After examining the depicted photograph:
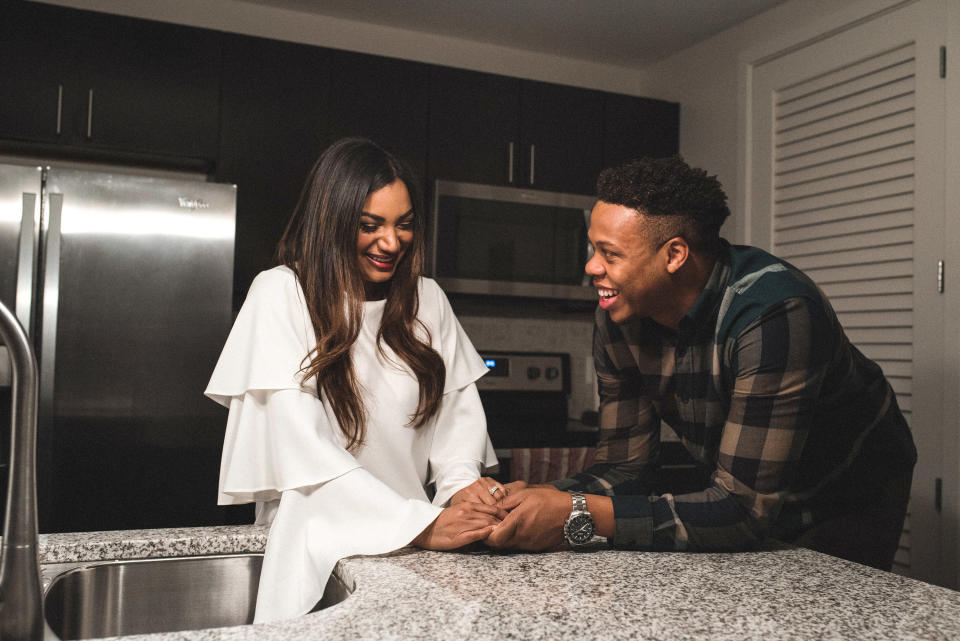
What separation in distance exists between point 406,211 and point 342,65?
173cm

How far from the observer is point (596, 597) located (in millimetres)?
868

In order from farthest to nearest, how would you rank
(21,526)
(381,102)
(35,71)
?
(381,102)
(35,71)
(21,526)

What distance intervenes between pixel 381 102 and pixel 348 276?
1795mm

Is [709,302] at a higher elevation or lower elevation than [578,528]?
higher

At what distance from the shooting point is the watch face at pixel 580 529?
3.57 ft

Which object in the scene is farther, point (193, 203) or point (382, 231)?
point (193, 203)

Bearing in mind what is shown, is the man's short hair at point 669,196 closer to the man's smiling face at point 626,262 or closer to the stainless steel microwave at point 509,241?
the man's smiling face at point 626,262

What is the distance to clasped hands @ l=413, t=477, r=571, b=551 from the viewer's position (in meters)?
1.05

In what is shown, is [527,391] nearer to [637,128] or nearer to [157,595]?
[637,128]

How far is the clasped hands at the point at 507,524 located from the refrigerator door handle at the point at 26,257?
66.3 inches

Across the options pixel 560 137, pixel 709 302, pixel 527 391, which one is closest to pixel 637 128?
pixel 560 137

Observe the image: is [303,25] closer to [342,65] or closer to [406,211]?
[342,65]

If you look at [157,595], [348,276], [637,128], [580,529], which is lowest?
[157,595]

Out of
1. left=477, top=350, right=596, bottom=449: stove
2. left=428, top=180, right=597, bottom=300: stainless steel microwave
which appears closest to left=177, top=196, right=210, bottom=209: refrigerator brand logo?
left=428, top=180, right=597, bottom=300: stainless steel microwave
